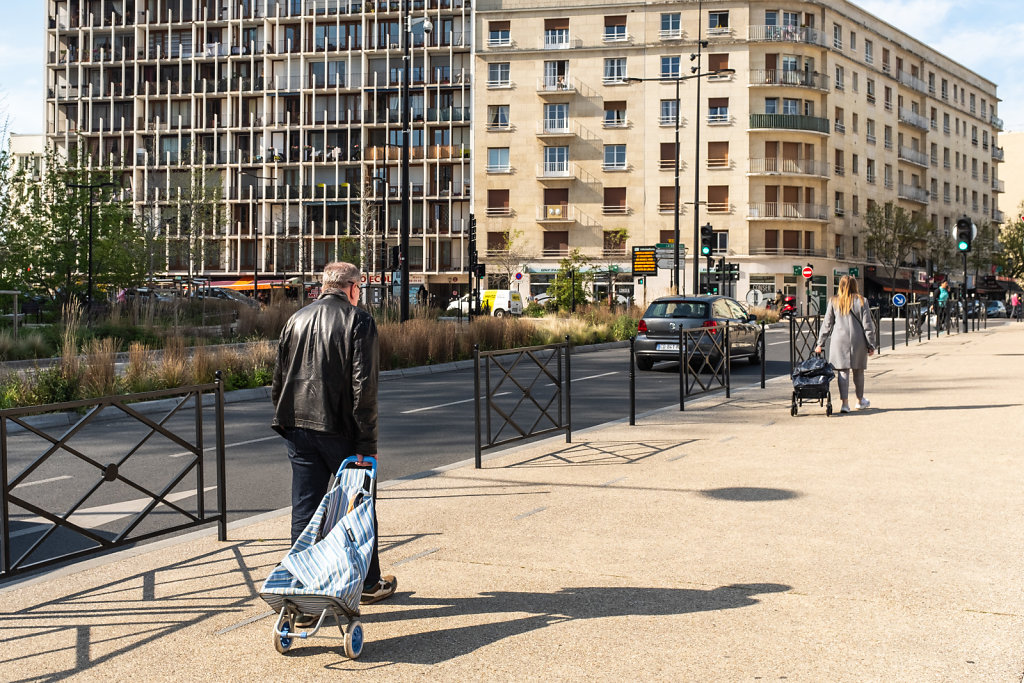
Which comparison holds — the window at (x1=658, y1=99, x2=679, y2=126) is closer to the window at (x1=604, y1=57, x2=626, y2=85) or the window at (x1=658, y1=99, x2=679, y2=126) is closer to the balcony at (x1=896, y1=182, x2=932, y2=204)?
the window at (x1=604, y1=57, x2=626, y2=85)

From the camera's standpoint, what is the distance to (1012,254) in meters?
84.0

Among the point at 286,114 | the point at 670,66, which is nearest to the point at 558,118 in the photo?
the point at 670,66

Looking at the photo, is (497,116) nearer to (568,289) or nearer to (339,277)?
(568,289)

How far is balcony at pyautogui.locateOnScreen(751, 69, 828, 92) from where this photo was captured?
64.3 m

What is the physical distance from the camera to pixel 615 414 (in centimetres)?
1294

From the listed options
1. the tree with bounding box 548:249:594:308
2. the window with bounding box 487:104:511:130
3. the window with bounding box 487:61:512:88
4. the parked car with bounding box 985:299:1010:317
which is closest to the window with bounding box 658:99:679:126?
the window with bounding box 487:104:511:130

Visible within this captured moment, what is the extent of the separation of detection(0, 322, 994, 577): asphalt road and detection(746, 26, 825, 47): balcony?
52.7 meters

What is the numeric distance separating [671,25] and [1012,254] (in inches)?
1509

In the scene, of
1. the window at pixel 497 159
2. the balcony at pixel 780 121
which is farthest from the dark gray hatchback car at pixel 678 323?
the window at pixel 497 159

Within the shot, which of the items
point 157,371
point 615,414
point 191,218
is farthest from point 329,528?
point 191,218

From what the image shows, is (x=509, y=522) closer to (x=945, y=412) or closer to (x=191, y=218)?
(x=945, y=412)

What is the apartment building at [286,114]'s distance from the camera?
71438 millimetres

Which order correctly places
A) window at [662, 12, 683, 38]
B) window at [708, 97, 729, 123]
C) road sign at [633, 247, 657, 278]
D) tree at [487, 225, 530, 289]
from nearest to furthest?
road sign at [633, 247, 657, 278] < tree at [487, 225, 530, 289] < window at [708, 97, 729, 123] < window at [662, 12, 683, 38]

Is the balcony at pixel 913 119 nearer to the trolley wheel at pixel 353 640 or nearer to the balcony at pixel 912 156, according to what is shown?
the balcony at pixel 912 156
